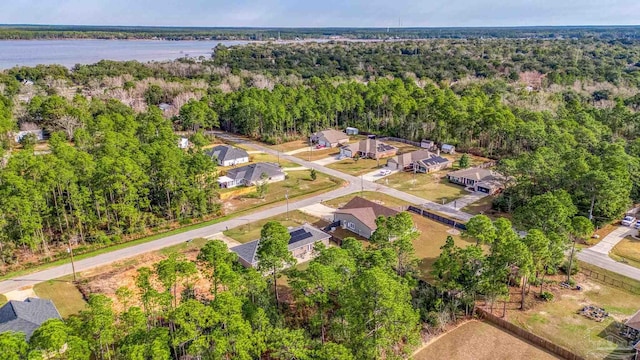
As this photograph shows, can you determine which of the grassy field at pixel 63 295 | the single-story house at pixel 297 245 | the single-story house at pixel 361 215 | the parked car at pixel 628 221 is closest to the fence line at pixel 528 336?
the single-story house at pixel 297 245

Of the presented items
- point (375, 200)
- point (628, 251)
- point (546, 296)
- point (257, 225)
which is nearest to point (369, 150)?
point (375, 200)

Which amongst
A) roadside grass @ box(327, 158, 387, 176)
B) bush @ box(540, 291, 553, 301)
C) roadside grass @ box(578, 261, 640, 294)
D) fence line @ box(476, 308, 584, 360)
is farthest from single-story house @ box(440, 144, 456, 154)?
fence line @ box(476, 308, 584, 360)

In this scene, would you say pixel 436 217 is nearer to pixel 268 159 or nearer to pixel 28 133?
pixel 268 159

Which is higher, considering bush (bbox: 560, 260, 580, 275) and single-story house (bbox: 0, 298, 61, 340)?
single-story house (bbox: 0, 298, 61, 340)

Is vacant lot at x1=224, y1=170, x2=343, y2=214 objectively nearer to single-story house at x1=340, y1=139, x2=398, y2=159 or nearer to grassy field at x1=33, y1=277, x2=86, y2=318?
single-story house at x1=340, y1=139, x2=398, y2=159

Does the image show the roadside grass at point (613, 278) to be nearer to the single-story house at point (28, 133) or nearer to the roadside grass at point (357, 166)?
the roadside grass at point (357, 166)

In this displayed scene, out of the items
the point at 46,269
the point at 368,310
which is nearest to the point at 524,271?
the point at 368,310
